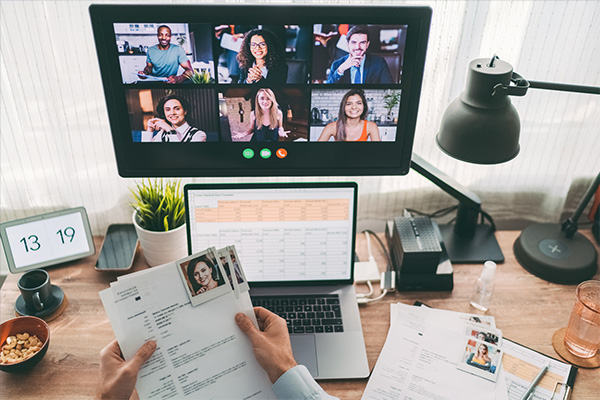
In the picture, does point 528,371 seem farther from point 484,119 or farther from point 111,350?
point 111,350

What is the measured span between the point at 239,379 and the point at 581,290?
31.2 inches

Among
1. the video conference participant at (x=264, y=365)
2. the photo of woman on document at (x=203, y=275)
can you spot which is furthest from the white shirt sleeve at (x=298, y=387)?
the photo of woman on document at (x=203, y=275)

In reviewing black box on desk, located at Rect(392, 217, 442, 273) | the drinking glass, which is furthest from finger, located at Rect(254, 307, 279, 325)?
the drinking glass

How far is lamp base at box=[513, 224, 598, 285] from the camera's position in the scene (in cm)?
143

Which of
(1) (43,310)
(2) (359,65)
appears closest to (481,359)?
(2) (359,65)

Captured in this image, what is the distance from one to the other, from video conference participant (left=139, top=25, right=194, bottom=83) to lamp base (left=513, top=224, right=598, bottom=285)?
3.28 feet

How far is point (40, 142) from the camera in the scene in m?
1.46

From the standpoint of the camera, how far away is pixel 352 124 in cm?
115

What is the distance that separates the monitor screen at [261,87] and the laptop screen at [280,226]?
106 mm

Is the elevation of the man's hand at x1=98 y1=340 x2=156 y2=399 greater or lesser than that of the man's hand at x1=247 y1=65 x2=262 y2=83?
lesser

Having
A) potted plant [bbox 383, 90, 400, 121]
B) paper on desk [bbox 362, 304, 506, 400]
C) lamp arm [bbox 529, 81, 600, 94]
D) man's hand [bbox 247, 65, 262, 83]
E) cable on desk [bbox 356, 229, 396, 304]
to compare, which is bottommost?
paper on desk [bbox 362, 304, 506, 400]

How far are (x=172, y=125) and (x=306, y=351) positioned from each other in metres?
0.57

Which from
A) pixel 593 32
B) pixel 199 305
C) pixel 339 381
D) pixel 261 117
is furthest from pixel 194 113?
pixel 593 32

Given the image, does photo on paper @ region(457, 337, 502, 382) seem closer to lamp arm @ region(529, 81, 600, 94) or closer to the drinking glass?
the drinking glass
